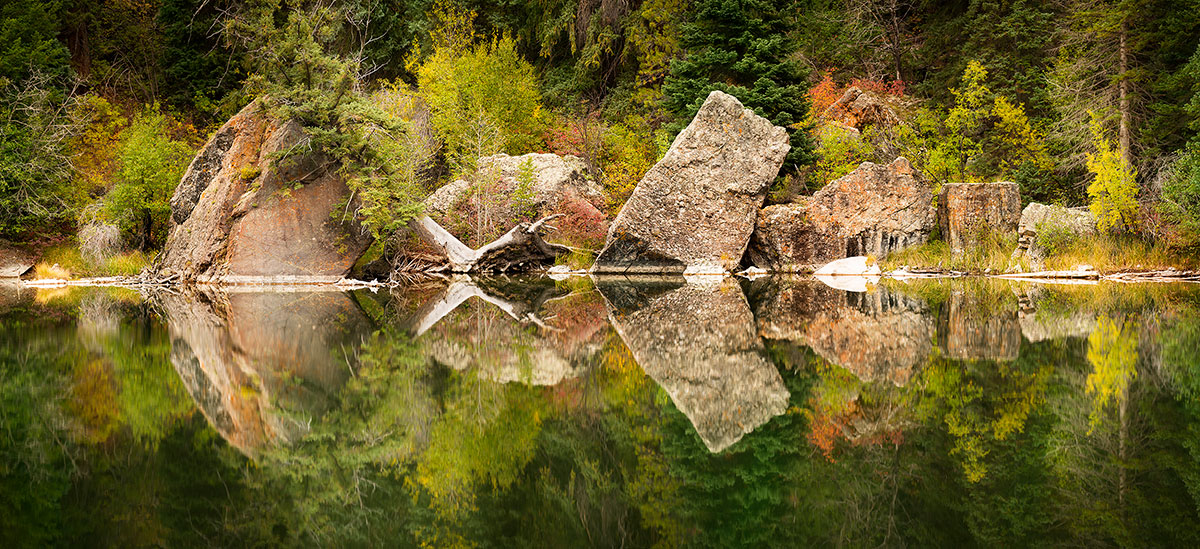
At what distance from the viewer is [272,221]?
1725 centimetres

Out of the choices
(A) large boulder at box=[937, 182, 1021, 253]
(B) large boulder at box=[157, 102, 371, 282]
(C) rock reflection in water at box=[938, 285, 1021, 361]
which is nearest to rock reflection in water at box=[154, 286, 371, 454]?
(C) rock reflection in water at box=[938, 285, 1021, 361]

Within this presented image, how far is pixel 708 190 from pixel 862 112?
27.8ft

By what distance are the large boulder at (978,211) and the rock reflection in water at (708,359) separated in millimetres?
9440

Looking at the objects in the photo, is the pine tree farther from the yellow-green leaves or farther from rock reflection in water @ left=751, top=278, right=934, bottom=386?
rock reflection in water @ left=751, top=278, right=934, bottom=386

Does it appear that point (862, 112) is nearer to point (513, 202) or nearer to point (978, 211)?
point (978, 211)

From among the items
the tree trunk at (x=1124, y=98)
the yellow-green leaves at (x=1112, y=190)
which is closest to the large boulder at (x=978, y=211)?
the yellow-green leaves at (x=1112, y=190)

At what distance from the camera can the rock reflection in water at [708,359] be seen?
415 cm

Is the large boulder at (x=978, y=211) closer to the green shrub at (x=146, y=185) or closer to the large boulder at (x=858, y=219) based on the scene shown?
the large boulder at (x=858, y=219)

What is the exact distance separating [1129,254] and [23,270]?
26.7 meters

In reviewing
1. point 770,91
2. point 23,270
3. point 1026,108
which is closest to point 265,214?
point 23,270

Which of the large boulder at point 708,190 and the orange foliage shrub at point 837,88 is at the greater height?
the orange foliage shrub at point 837,88

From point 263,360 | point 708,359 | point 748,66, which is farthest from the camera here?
point 748,66

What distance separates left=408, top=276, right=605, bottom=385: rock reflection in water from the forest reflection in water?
2.6 inches

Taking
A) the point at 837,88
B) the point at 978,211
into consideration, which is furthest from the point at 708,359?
the point at 837,88
